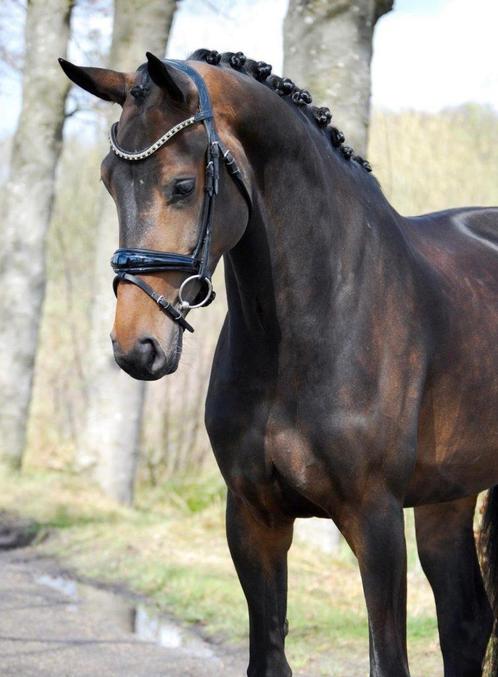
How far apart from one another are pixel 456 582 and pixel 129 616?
2.78m

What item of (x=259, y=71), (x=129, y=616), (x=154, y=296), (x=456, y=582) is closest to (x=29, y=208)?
(x=129, y=616)

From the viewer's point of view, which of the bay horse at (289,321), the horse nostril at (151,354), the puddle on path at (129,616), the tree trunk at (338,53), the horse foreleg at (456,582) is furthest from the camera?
the tree trunk at (338,53)

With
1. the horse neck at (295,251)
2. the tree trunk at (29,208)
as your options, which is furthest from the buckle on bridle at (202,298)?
the tree trunk at (29,208)

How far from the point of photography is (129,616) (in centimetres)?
682

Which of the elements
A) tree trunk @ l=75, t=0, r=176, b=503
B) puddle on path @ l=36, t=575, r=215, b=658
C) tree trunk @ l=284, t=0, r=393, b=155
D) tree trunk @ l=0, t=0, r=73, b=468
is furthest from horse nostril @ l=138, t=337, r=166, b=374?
tree trunk @ l=0, t=0, r=73, b=468

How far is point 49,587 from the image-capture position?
7551 mm

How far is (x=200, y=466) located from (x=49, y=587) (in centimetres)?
503

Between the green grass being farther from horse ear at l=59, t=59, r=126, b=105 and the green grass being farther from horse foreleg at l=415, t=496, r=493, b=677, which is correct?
horse ear at l=59, t=59, r=126, b=105

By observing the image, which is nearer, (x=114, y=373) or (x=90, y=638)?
(x=90, y=638)

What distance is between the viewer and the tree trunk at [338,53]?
7625 millimetres

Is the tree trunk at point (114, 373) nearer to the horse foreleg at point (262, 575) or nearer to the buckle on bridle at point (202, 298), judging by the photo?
the horse foreleg at point (262, 575)

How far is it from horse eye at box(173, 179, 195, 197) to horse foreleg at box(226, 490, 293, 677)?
115cm

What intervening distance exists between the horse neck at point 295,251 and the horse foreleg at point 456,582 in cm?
146

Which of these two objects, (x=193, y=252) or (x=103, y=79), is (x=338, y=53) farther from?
(x=193, y=252)
